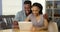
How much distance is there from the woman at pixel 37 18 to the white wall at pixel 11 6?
12 cm

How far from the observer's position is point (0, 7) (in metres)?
1.08

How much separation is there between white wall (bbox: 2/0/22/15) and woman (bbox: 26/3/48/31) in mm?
124

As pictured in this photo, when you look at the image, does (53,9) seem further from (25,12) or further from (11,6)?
(11,6)

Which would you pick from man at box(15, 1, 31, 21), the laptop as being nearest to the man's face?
man at box(15, 1, 31, 21)

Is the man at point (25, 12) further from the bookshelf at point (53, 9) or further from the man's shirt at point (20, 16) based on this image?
the bookshelf at point (53, 9)

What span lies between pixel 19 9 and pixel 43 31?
0.28 m

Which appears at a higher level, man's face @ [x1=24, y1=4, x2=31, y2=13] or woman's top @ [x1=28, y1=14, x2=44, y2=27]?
man's face @ [x1=24, y1=4, x2=31, y2=13]

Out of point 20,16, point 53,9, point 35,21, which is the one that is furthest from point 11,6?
point 53,9

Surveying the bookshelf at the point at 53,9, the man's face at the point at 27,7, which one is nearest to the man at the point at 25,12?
the man's face at the point at 27,7

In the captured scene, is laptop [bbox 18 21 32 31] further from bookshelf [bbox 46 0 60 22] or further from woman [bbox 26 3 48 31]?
bookshelf [bbox 46 0 60 22]

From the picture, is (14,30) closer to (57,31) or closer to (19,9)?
(19,9)

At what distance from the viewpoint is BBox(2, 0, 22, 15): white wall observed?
109 cm

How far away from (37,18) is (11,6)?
0.25 metres

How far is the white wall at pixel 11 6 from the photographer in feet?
3.58
